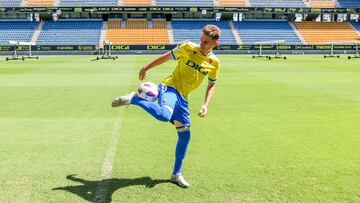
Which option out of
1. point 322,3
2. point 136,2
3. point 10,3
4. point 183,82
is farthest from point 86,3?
point 183,82

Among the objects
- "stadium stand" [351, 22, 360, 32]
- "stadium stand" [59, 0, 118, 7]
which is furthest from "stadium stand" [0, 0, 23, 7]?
"stadium stand" [351, 22, 360, 32]

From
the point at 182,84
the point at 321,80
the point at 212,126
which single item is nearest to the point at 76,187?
the point at 182,84

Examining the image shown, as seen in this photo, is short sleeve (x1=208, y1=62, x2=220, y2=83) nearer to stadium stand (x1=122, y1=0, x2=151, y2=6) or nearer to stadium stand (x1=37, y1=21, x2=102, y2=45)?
stadium stand (x1=37, y1=21, x2=102, y2=45)

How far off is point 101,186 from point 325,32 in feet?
203

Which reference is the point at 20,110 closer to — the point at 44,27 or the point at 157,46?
the point at 157,46

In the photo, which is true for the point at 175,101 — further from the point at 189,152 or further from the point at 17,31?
the point at 17,31

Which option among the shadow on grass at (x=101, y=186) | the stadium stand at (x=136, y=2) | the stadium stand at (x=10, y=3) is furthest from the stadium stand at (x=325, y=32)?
the shadow on grass at (x=101, y=186)

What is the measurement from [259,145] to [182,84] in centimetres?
253

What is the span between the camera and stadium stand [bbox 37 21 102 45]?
2104 inches

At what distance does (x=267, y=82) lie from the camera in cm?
1688

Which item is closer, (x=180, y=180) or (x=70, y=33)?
(x=180, y=180)

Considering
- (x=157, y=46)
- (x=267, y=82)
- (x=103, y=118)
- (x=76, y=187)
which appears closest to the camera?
(x=76, y=187)

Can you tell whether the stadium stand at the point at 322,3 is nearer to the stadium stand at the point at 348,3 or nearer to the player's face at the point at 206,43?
the stadium stand at the point at 348,3

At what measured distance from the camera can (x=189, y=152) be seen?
620 centimetres
